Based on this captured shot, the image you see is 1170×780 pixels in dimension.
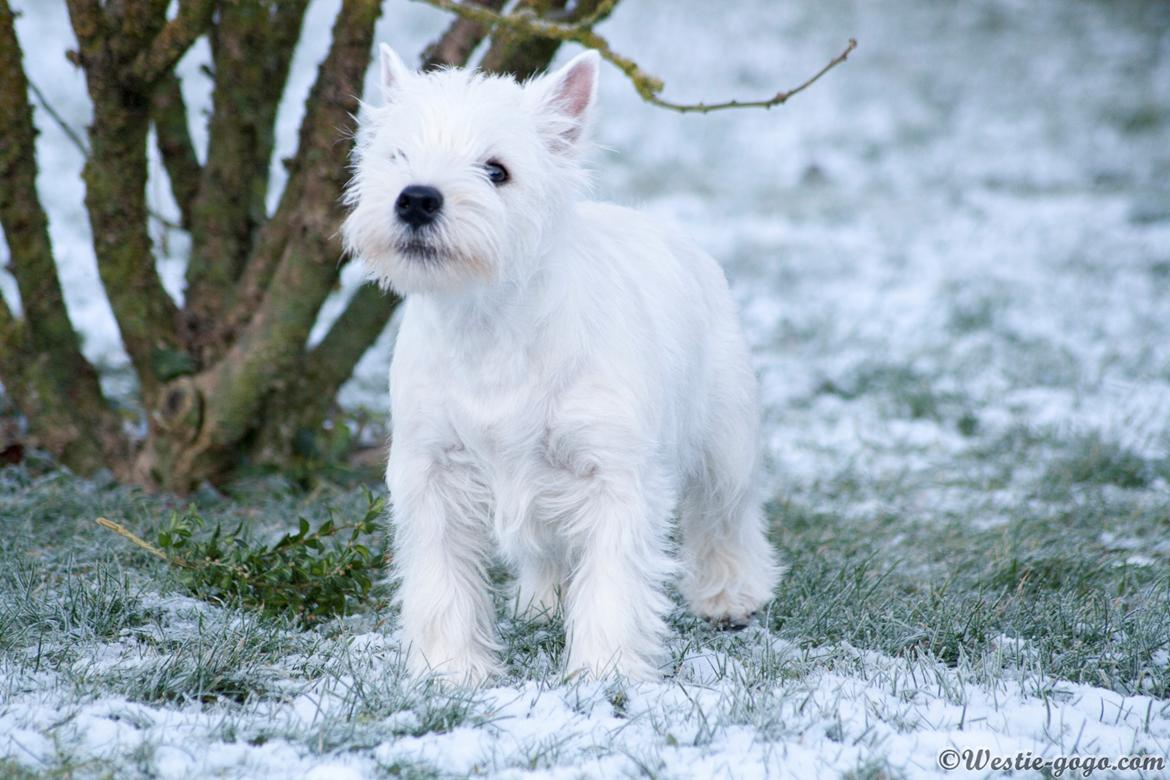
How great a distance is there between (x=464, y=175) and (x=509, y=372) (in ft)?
1.89

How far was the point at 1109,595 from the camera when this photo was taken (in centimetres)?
410

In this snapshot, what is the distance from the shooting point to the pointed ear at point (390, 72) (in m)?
3.42

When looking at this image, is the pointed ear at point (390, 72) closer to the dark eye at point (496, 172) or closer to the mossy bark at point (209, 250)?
the dark eye at point (496, 172)

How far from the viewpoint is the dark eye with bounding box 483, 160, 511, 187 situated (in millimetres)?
3213

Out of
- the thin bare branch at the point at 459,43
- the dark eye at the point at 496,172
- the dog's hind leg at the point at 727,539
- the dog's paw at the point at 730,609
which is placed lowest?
the dog's paw at the point at 730,609

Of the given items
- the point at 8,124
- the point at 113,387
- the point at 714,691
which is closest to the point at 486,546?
the point at 714,691

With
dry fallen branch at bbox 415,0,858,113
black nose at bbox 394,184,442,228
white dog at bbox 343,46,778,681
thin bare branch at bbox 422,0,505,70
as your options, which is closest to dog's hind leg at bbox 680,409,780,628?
white dog at bbox 343,46,778,681

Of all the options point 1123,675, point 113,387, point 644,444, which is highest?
point 644,444

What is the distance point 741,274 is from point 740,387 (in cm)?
716

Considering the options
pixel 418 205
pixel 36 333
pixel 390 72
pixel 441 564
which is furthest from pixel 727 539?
pixel 36 333

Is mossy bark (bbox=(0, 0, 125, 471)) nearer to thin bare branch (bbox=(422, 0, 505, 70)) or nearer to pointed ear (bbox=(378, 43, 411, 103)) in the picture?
thin bare branch (bbox=(422, 0, 505, 70))

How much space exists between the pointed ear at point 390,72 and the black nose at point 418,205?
0.53 meters

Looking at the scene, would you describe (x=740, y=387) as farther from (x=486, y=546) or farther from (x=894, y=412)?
(x=894, y=412)

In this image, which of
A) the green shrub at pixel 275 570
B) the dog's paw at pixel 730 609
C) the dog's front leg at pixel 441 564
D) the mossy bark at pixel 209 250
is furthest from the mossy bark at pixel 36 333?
the dog's paw at pixel 730 609
